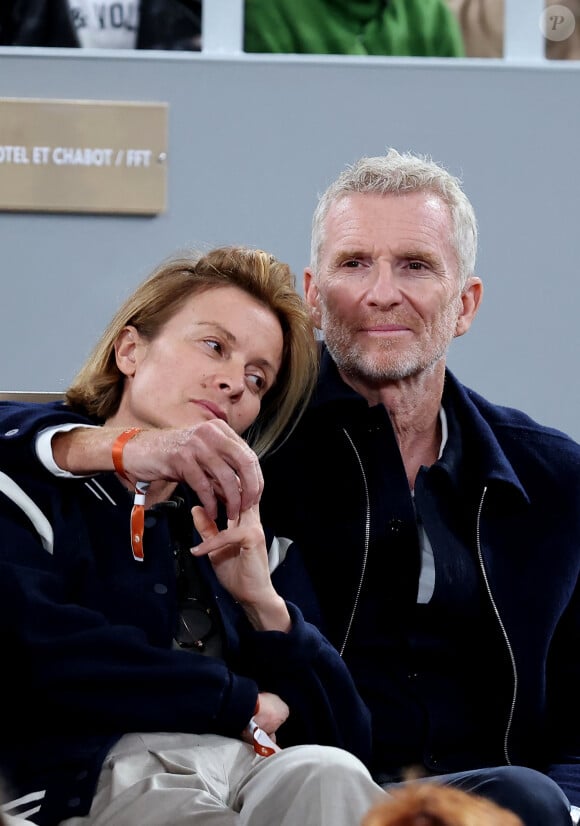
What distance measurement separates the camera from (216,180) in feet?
10.1

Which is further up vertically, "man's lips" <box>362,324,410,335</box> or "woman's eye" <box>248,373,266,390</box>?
"man's lips" <box>362,324,410,335</box>

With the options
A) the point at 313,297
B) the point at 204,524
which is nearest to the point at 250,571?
the point at 204,524

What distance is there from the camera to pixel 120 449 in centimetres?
151

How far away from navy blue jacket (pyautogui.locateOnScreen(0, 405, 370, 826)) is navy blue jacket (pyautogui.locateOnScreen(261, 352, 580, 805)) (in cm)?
23

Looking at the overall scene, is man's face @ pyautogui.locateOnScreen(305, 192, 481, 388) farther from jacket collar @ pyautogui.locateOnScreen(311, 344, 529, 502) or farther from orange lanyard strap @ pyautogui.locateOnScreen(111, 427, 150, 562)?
orange lanyard strap @ pyautogui.locateOnScreen(111, 427, 150, 562)

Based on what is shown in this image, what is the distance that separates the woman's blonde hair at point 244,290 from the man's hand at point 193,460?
0.79 ft

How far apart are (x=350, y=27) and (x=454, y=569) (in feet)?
5.47

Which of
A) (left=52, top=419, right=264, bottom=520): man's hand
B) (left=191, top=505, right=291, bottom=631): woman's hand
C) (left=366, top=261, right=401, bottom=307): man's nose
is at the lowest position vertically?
(left=191, top=505, right=291, bottom=631): woman's hand

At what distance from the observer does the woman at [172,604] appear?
1.35m

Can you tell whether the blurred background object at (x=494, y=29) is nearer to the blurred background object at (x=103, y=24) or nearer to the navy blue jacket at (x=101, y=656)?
the blurred background object at (x=103, y=24)

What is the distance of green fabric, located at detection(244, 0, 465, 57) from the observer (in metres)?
3.05

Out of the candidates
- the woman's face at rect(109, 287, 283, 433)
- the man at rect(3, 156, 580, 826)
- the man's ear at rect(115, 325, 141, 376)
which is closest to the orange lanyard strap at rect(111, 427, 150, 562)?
the woman's face at rect(109, 287, 283, 433)

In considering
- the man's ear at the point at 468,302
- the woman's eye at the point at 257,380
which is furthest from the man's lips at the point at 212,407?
the man's ear at the point at 468,302

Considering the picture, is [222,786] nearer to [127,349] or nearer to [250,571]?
[250,571]
